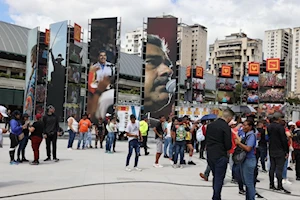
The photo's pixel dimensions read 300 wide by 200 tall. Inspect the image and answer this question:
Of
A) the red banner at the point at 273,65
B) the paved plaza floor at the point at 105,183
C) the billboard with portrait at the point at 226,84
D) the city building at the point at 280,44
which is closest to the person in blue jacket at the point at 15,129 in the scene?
the paved plaza floor at the point at 105,183

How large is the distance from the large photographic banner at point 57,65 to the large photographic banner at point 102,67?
8.17 feet

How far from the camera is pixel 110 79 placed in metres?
26.3

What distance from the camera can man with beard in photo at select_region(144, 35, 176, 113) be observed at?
25672 mm

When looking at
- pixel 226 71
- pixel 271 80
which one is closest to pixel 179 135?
pixel 271 80

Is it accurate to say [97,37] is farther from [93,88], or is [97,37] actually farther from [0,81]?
[0,81]

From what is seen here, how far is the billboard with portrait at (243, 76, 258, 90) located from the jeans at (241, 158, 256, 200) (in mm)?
50152

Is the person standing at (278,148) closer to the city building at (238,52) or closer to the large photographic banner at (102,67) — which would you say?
the large photographic banner at (102,67)

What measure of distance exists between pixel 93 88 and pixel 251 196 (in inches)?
826

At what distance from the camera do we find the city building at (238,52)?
408 feet

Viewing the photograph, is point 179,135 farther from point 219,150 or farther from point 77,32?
point 77,32

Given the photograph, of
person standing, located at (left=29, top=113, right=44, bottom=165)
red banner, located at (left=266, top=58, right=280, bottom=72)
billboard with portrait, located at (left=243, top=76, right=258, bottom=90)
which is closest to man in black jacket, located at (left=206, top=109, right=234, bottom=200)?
person standing, located at (left=29, top=113, right=44, bottom=165)

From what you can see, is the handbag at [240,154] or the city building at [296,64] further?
the city building at [296,64]

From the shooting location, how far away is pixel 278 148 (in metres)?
8.27

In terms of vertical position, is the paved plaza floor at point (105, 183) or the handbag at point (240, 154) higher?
the handbag at point (240, 154)
